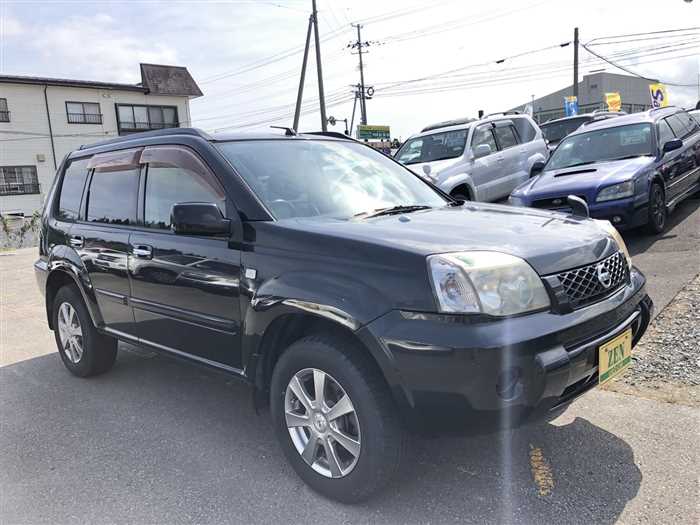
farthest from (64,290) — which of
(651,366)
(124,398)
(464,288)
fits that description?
(651,366)

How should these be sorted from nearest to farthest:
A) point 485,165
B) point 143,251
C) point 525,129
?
point 143,251
point 485,165
point 525,129

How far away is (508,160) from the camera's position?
391 inches

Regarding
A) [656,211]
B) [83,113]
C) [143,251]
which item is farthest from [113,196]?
[83,113]

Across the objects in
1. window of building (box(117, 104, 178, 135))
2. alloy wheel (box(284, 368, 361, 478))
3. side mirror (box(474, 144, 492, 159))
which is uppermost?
window of building (box(117, 104, 178, 135))

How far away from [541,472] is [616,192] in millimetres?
4920

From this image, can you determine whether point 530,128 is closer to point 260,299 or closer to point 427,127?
point 427,127

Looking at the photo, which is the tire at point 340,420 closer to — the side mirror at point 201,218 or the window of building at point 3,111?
the side mirror at point 201,218

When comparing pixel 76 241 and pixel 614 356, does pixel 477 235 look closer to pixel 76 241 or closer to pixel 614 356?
pixel 614 356

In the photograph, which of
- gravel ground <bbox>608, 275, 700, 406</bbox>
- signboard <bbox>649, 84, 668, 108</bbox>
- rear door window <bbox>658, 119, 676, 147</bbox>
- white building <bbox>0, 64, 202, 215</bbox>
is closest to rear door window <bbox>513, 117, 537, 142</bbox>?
rear door window <bbox>658, 119, 676, 147</bbox>

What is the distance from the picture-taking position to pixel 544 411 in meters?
2.34

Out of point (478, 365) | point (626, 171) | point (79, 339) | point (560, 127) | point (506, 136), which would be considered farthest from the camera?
point (560, 127)

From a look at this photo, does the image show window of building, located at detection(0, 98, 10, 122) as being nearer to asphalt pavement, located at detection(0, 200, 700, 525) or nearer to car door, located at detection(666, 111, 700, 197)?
asphalt pavement, located at detection(0, 200, 700, 525)

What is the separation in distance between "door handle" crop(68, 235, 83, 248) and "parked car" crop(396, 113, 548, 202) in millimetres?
5329

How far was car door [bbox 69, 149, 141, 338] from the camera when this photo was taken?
3848mm
